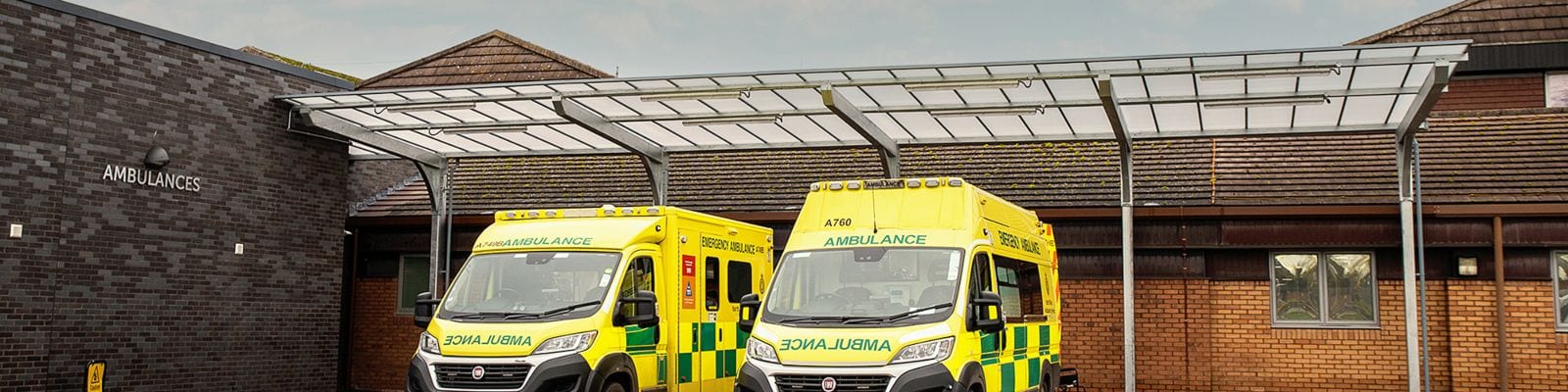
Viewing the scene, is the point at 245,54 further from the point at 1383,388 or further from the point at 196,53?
the point at 1383,388

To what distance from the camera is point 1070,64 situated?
13188 mm

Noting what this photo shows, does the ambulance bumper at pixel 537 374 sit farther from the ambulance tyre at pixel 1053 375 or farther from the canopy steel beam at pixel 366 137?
the canopy steel beam at pixel 366 137

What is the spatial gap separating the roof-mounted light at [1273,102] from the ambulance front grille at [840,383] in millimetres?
6331

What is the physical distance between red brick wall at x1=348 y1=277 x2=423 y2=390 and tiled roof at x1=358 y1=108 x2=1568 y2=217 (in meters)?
1.37

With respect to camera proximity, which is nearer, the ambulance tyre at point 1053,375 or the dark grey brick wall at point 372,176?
the ambulance tyre at point 1053,375

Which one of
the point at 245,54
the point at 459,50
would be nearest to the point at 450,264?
the point at 245,54

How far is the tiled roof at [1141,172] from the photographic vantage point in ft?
55.1

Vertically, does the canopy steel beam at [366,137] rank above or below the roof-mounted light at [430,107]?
below

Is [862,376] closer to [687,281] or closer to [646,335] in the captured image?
[646,335]

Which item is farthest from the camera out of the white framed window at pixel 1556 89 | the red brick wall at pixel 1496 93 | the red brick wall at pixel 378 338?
the red brick wall at pixel 1496 93

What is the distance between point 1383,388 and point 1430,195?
2.57m

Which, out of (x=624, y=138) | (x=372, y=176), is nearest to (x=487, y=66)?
(x=372, y=176)

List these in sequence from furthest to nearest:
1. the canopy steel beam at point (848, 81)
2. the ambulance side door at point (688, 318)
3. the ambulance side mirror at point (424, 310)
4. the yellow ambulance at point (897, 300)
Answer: the canopy steel beam at point (848, 81) → the ambulance side door at point (688, 318) → the ambulance side mirror at point (424, 310) → the yellow ambulance at point (897, 300)

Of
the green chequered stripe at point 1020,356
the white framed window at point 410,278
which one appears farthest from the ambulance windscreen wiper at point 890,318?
the white framed window at point 410,278
